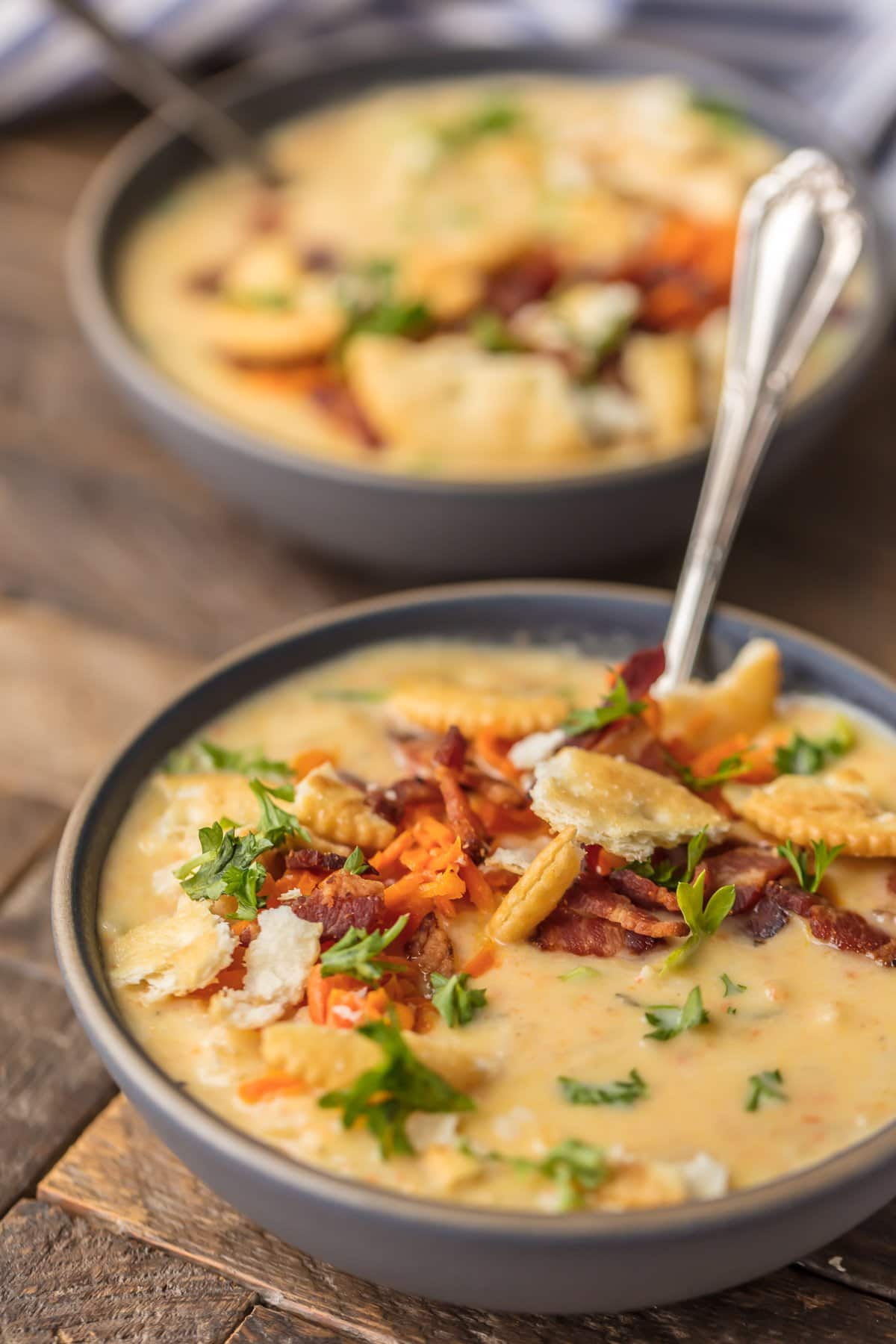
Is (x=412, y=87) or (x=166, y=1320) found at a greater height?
(x=412, y=87)

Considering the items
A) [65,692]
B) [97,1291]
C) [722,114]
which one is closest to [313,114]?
[722,114]

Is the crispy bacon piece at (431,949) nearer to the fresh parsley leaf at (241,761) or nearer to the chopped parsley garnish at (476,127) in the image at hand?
the fresh parsley leaf at (241,761)

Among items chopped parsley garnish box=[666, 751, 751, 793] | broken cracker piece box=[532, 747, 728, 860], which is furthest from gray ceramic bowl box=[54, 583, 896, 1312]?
chopped parsley garnish box=[666, 751, 751, 793]

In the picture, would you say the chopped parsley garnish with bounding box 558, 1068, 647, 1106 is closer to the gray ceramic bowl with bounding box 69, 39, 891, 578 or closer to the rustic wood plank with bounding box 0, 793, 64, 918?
the rustic wood plank with bounding box 0, 793, 64, 918

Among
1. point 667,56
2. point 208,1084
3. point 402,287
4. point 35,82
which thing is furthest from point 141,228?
point 208,1084

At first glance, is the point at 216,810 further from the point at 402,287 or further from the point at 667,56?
the point at 667,56
